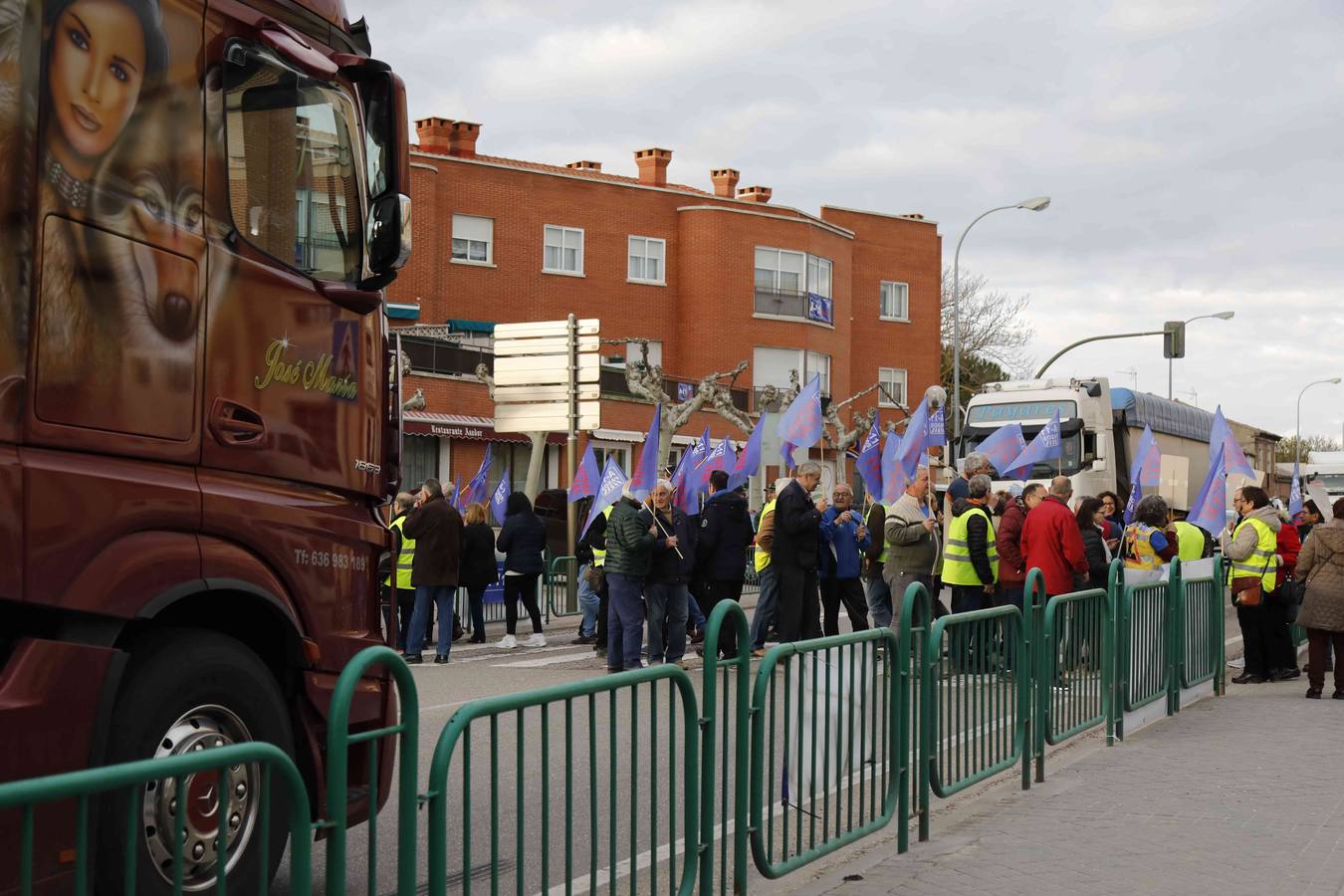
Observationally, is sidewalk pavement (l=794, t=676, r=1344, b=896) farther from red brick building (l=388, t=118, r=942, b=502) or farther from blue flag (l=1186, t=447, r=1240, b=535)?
red brick building (l=388, t=118, r=942, b=502)

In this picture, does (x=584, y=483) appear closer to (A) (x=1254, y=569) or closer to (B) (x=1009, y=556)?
(B) (x=1009, y=556)

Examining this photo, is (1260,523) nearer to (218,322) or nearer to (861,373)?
(218,322)

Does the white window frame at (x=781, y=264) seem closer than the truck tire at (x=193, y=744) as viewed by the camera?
Answer: No

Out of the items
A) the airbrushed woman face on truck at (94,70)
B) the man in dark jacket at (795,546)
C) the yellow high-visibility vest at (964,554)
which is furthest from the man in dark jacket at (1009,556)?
the airbrushed woman face on truck at (94,70)

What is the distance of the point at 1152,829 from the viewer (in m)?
7.41

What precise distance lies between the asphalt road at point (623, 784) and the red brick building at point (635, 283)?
2835 centimetres

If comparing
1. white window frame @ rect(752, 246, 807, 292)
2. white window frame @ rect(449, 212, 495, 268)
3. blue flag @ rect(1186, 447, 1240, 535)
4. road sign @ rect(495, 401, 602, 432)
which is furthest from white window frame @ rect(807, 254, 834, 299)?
blue flag @ rect(1186, 447, 1240, 535)

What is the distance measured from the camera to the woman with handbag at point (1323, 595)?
41.1 ft

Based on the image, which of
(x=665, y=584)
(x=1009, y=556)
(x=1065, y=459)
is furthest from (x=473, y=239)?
(x=1009, y=556)

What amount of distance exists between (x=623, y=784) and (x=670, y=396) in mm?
35138

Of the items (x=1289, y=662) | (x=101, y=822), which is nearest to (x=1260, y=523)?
(x=1289, y=662)

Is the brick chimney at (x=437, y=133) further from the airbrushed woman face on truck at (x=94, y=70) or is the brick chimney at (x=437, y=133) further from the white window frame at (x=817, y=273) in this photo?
the airbrushed woman face on truck at (x=94, y=70)

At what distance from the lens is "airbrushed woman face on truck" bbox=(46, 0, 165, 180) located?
4695mm

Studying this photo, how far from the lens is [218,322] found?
5273mm
